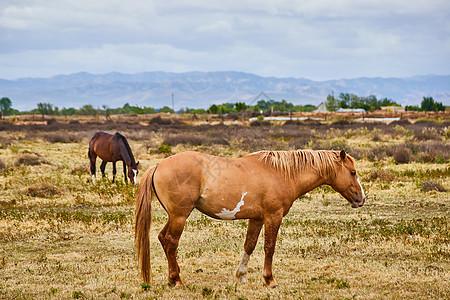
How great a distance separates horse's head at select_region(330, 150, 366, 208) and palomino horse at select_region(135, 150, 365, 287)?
0.26 metres

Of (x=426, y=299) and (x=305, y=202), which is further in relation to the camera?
(x=305, y=202)

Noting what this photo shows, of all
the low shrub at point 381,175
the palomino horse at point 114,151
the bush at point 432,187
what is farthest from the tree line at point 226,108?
the bush at point 432,187

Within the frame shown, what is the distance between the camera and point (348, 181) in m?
6.90

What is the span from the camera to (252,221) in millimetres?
6672

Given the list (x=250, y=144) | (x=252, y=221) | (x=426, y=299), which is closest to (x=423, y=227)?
(x=426, y=299)

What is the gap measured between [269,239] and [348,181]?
1.64 m

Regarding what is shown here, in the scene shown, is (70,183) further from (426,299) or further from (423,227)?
(426,299)

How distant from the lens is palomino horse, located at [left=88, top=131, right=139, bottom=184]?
52.5 ft

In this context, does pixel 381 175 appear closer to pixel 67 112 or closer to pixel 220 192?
pixel 220 192

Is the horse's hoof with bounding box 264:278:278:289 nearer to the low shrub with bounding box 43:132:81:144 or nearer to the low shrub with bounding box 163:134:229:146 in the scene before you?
A: the low shrub with bounding box 163:134:229:146

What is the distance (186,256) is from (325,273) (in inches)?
103

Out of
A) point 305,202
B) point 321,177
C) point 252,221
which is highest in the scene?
point 321,177

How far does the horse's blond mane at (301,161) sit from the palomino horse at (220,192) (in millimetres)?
16

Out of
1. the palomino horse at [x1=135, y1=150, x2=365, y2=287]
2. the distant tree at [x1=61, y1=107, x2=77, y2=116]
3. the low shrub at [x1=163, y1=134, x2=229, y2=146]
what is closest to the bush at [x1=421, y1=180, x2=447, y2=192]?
the palomino horse at [x1=135, y1=150, x2=365, y2=287]
